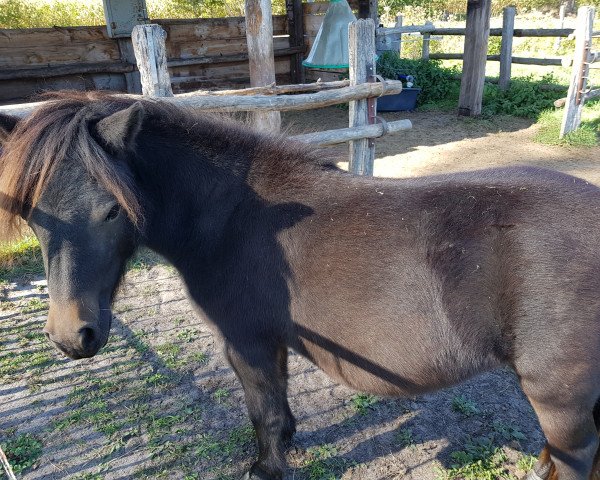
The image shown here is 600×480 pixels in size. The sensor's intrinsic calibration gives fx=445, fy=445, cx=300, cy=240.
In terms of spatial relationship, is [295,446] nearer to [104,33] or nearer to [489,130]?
[489,130]

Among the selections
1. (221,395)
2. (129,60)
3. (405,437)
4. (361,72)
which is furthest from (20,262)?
(129,60)

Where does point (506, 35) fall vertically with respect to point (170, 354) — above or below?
above

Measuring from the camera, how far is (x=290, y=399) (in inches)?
130

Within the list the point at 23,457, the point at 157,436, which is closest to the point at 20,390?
the point at 23,457

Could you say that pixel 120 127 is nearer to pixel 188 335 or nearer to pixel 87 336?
pixel 87 336

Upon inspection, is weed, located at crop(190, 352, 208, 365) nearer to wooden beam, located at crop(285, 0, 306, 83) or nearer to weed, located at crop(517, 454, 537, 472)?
weed, located at crop(517, 454, 537, 472)

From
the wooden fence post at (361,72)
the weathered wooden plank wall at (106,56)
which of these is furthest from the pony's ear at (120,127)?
the weathered wooden plank wall at (106,56)

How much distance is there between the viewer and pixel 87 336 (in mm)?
1932

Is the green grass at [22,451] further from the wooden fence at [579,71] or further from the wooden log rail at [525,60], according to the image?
the wooden log rail at [525,60]

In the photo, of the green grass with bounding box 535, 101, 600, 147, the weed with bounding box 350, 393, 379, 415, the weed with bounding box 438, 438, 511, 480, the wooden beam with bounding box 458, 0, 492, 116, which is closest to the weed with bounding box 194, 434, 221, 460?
the weed with bounding box 350, 393, 379, 415

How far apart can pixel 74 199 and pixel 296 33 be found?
12118 mm

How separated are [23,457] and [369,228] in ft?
8.59

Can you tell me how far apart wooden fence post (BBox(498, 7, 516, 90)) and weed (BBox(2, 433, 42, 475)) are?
39.1 ft

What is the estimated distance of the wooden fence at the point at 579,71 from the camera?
27.7 ft
